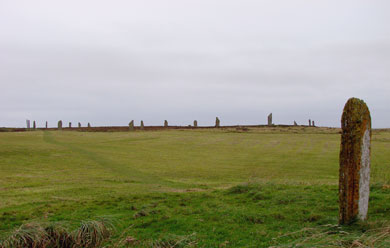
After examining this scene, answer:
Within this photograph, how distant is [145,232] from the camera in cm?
743

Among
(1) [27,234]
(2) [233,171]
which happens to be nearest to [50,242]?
(1) [27,234]

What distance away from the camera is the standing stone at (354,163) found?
22.7ft

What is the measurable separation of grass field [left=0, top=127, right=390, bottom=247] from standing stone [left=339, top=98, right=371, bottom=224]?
14.5 inches

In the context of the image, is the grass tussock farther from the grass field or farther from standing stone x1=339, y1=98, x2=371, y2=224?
standing stone x1=339, y1=98, x2=371, y2=224

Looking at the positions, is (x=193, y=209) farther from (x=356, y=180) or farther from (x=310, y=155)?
(x=310, y=155)

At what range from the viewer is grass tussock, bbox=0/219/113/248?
622cm

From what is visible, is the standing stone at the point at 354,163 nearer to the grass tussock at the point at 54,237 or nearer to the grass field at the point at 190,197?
the grass field at the point at 190,197

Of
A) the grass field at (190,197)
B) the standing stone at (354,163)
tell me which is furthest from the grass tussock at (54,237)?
the standing stone at (354,163)

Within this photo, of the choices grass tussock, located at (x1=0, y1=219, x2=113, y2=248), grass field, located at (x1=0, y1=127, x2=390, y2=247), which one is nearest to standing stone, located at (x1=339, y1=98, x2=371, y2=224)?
grass field, located at (x1=0, y1=127, x2=390, y2=247)

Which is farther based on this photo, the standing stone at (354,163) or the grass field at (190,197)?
the standing stone at (354,163)

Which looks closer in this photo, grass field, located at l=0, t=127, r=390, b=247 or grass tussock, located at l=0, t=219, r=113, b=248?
grass tussock, located at l=0, t=219, r=113, b=248

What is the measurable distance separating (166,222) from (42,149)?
25.3 meters

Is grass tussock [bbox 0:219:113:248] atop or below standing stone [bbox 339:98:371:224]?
below

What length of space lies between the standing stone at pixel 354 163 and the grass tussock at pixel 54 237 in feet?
16.8
